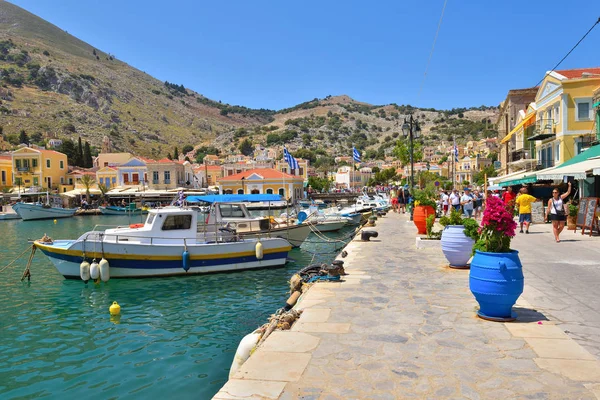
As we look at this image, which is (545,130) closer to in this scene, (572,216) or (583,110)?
(583,110)

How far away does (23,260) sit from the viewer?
71.4 feet

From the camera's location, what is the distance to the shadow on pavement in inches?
252

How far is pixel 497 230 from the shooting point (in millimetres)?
6277

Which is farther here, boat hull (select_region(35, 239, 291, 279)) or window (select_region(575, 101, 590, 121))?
window (select_region(575, 101, 590, 121))

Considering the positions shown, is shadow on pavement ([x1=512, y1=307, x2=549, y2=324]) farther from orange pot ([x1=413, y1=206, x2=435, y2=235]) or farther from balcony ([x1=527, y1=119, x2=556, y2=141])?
balcony ([x1=527, y1=119, x2=556, y2=141])

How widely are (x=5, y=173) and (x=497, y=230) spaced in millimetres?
86253

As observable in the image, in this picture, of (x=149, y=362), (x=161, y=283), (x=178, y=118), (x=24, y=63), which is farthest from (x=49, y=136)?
(x=149, y=362)

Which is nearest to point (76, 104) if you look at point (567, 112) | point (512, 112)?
point (512, 112)

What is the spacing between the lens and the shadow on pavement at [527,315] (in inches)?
252

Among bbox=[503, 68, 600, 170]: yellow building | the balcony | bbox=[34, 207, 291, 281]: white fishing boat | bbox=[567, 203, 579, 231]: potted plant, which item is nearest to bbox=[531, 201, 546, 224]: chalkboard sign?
bbox=[567, 203, 579, 231]: potted plant

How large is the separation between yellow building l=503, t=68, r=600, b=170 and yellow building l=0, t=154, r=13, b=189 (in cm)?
7813

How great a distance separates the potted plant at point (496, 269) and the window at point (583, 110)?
2731 centimetres

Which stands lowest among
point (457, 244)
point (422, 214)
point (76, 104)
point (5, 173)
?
point (457, 244)

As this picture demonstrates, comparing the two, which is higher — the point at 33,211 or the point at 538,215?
the point at 538,215
